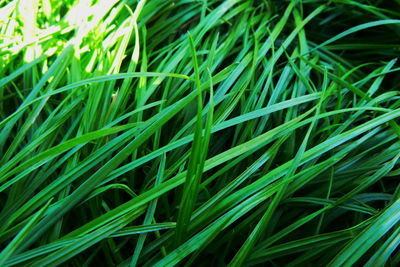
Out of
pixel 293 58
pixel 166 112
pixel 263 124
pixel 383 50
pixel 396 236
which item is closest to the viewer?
pixel 396 236

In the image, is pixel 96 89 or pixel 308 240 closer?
pixel 308 240

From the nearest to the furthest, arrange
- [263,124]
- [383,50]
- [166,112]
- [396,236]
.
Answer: [396,236], [166,112], [263,124], [383,50]

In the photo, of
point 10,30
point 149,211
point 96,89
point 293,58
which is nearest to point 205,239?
point 149,211

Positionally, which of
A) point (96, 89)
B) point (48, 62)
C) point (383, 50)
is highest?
point (48, 62)

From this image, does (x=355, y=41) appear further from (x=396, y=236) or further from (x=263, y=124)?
(x=396, y=236)

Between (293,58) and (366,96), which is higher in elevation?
(293,58)

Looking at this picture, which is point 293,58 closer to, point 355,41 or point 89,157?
point 355,41
